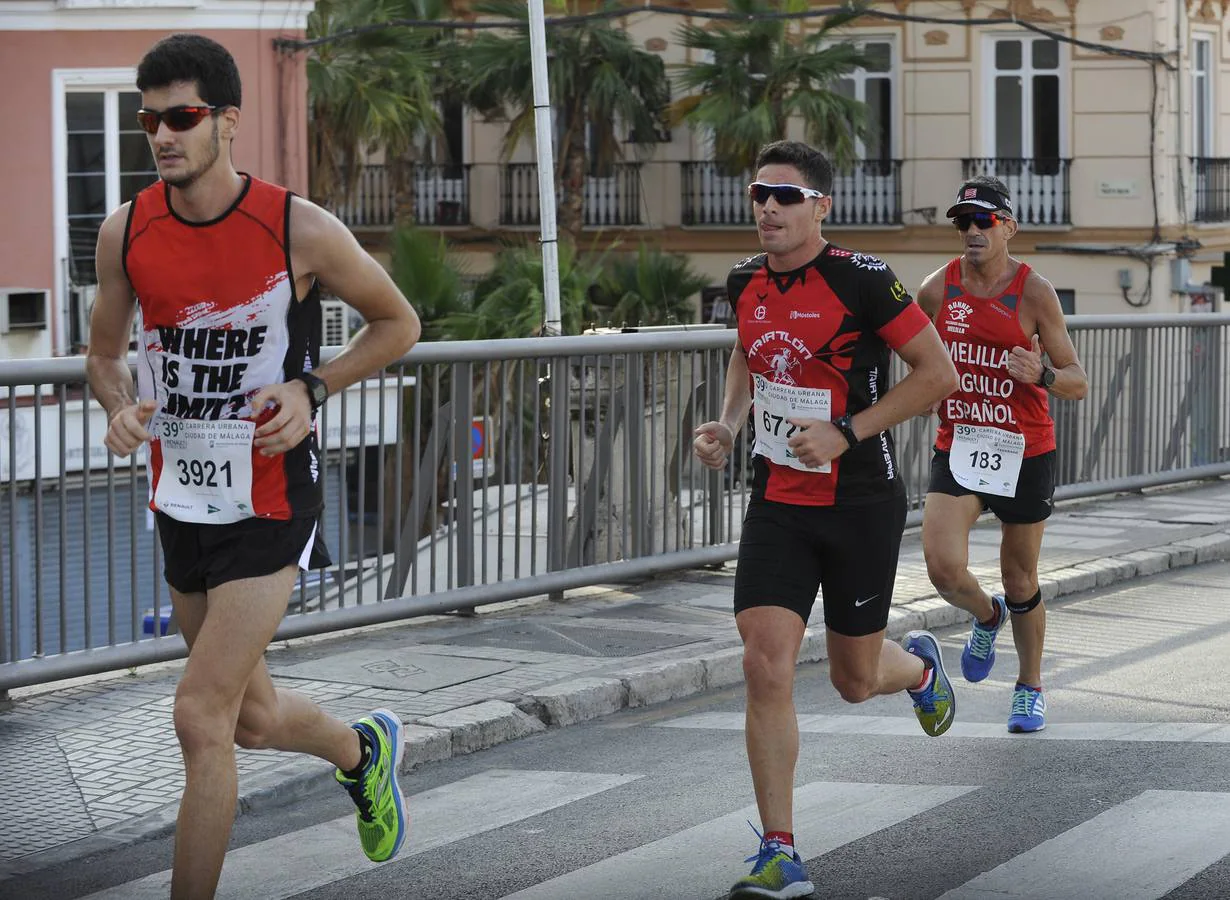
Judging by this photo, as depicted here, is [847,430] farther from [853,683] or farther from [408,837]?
[408,837]

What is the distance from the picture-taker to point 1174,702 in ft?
25.4

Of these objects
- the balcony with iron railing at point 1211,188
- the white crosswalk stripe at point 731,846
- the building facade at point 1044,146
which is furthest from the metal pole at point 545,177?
the balcony with iron railing at point 1211,188

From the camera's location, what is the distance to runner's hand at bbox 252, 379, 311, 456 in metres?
4.54

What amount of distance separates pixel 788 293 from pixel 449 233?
32046mm

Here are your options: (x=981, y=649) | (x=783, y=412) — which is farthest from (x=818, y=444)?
(x=981, y=649)

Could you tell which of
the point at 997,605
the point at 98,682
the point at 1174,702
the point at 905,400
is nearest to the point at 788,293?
the point at 905,400

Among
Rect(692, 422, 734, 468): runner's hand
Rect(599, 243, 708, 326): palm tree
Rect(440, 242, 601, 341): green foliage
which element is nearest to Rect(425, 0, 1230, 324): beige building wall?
Rect(599, 243, 708, 326): palm tree

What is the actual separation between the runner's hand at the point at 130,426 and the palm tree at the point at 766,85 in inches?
1012

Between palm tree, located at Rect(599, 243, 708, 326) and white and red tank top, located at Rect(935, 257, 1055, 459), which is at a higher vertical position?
palm tree, located at Rect(599, 243, 708, 326)

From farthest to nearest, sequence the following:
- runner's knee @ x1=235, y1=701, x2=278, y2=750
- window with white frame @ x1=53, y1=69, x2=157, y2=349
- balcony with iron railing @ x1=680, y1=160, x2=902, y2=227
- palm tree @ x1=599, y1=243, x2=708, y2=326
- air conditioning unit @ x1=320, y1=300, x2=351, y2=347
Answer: balcony with iron railing @ x1=680, y1=160, x2=902, y2=227
palm tree @ x1=599, y1=243, x2=708, y2=326
air conditioning unit @ x1=320, y1=300, x2=351, y2=347
window with white frame @ x1=53, y1=69, x2=157, y2=349
runner's knee @ x1=235, y1=701, x2=278, y2=750

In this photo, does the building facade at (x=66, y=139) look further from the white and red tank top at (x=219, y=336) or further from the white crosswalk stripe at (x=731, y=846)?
the white and red tank top at (x=219, y=336)

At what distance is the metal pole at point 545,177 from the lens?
14383mm

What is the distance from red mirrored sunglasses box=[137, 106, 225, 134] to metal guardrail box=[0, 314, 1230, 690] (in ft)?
9.15

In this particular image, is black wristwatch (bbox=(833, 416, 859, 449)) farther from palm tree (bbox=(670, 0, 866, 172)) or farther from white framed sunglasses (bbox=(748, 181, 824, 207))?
palm tree (bbox=(670, 0, 866, 172))
